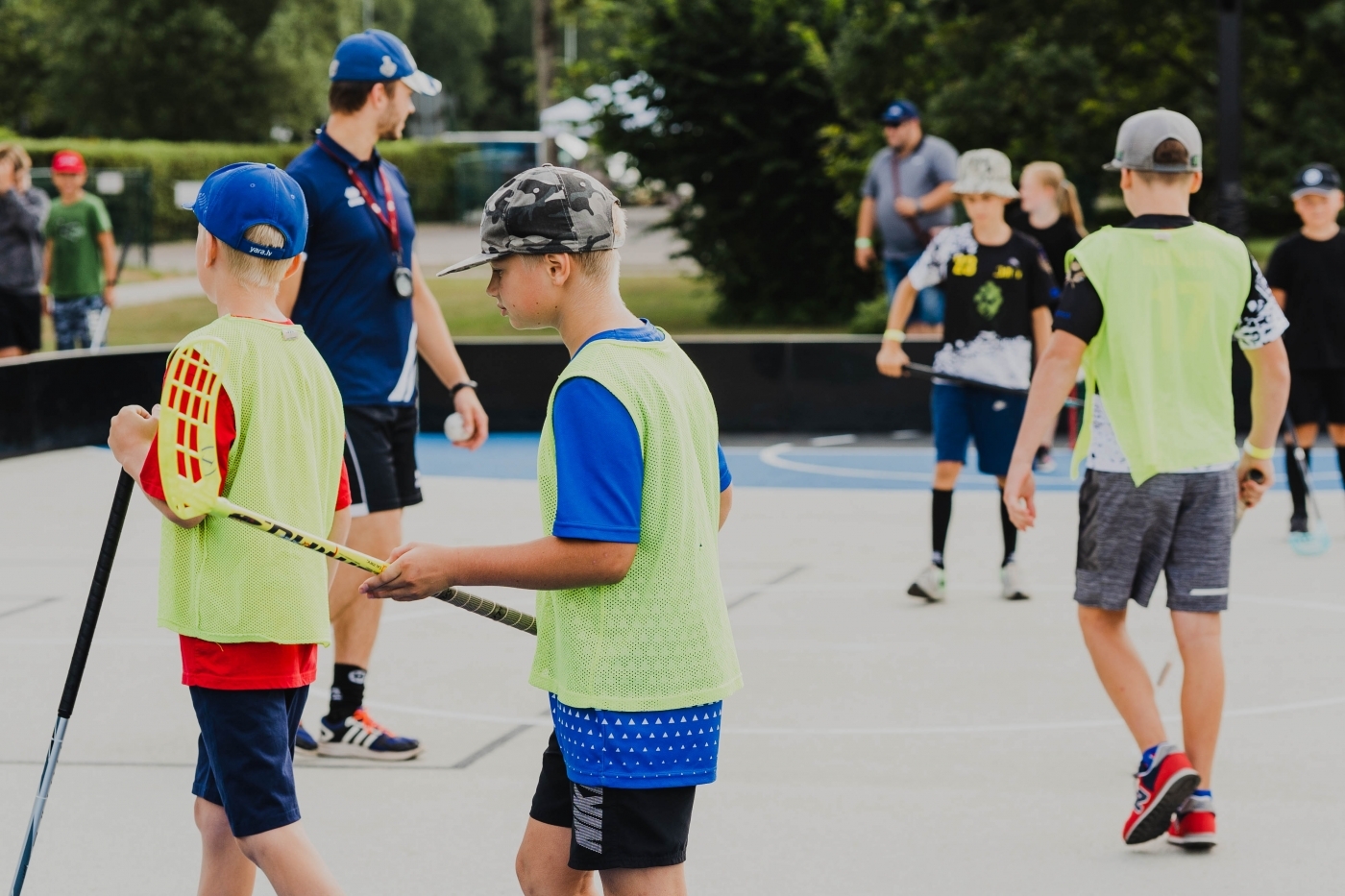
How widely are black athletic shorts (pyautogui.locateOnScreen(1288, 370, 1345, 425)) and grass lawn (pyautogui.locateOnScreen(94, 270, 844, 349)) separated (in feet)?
38.8

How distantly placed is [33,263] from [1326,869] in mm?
11417

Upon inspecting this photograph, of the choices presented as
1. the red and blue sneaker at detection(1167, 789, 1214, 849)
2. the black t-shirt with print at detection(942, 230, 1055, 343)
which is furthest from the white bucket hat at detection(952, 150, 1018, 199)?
the red and blue sneaker at detection(1167, 789, 1214, 849)

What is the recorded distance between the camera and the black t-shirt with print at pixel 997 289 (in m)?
7.88

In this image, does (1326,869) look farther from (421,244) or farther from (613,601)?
(421,244)

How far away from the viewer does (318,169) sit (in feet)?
17.7

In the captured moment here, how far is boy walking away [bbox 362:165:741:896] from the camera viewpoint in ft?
9.05

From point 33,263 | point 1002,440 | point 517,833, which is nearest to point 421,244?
point 33,263

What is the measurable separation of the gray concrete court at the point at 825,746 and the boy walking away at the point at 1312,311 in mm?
859

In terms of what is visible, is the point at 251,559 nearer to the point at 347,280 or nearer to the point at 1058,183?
the point at 347,280

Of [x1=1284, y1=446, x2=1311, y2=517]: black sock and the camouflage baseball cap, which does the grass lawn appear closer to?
[x1=1284, y1=446, x2=1311, y2=517]: black sock

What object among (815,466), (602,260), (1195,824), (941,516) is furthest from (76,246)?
(602,260)

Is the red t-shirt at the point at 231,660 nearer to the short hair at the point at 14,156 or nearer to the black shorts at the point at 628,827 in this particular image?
the black shorts at the point at 628,827

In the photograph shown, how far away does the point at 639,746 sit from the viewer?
288 centimetres

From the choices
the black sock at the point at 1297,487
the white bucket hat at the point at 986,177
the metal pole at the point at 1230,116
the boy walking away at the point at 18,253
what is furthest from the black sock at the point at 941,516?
the boy walking away at the point at 18,253
